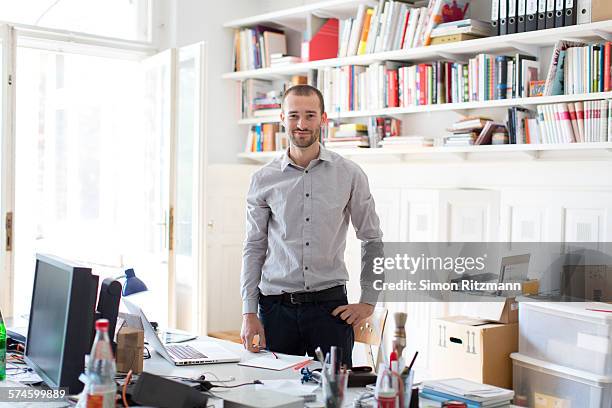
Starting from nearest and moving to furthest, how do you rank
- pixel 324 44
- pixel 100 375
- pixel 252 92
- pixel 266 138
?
pixel 100 375
pixel 324 44
pixel 266 138
pixel 252 92

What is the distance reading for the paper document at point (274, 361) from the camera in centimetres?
251

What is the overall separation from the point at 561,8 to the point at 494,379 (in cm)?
186

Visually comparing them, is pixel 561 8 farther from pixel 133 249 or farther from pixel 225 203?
pixel 133 249

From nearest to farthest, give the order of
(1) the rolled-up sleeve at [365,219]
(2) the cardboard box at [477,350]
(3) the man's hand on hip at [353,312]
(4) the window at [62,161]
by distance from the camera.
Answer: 1. (3) the man's hand on hip at [353,312]
2. (1) the rolled-up sleeve at [365,219]
3. (2) the cardboard box at [477,350]
4. (4) the window at [62,161]

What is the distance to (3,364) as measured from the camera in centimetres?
233

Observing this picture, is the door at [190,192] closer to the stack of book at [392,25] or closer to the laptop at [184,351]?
the stack of book at [392,25]

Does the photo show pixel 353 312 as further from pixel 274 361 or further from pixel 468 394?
pixel 468 394

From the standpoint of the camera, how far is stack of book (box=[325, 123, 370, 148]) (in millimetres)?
4887

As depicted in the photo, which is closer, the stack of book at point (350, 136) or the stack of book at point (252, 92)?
the stack of book at point (350, 136)

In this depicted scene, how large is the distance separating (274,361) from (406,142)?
233 cm

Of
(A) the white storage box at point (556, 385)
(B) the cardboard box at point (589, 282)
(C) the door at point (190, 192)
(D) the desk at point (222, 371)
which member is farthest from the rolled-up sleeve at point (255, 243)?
(C) the door at point (190, 192)

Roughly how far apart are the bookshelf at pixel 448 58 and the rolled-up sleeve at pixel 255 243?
5.42 ft

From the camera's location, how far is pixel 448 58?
4.53m

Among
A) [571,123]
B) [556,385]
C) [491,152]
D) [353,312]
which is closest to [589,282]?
[556,385]
